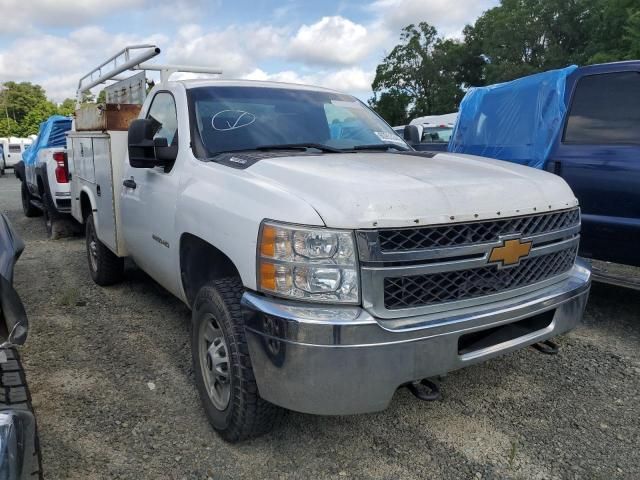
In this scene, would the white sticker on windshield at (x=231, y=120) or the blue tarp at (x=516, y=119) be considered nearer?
the white sticker on windshield at (x=231, y=120)

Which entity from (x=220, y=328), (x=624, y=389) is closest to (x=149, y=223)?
(x=220, y=328)

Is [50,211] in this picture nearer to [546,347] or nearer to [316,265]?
[316,265]

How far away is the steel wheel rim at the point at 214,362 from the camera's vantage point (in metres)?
2.68

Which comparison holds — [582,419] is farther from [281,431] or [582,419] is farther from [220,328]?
[220,328]

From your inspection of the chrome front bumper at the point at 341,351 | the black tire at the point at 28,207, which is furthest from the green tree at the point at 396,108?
the chrome front bumper at the point at 341,351

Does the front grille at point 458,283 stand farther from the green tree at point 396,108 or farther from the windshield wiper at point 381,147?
the green tree at point 396,108

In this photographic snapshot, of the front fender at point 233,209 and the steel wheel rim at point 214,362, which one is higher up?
the front fender at point 233,209

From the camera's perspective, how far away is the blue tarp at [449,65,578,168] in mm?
4823

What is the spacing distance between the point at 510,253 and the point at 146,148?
223 cm

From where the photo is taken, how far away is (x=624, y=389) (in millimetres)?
3295

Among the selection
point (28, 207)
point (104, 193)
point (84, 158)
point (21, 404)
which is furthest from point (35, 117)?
point (21, 404)

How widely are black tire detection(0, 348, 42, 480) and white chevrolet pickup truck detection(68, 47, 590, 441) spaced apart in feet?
2.78

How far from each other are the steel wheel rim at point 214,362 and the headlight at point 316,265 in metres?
0.61

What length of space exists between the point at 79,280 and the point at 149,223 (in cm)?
262
